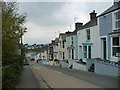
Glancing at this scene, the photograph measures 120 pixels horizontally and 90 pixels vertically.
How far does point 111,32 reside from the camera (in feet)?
109

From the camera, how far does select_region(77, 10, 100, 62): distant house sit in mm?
40881

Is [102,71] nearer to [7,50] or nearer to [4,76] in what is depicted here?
[7,50]

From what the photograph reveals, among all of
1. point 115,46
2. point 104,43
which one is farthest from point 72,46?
point 115,46

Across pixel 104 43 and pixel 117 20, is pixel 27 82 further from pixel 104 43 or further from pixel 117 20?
pixel 104 43

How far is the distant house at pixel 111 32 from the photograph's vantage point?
105 ft

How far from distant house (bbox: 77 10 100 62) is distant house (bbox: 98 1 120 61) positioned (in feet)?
13.2

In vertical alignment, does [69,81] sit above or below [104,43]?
below

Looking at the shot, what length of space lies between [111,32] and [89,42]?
1060 cm

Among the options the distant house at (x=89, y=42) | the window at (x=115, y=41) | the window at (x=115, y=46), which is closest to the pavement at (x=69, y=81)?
the window at (x=115, y=46)

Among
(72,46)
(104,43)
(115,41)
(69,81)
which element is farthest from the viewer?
(72,46)

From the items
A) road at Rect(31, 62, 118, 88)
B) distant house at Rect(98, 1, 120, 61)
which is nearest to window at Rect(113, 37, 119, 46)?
distant house at Rect(98, 1, 120, 61)

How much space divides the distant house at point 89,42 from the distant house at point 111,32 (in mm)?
4016

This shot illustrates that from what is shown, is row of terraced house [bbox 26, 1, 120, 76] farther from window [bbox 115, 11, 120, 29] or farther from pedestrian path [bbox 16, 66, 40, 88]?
pedestrian path [bbox 16, 66, 40, 88]

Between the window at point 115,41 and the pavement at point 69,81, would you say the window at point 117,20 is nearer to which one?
the window at point 115,41
